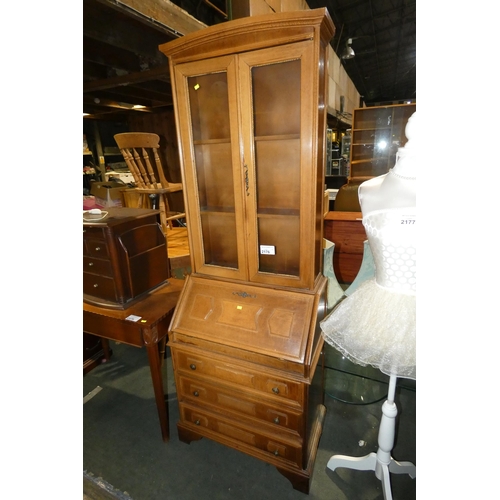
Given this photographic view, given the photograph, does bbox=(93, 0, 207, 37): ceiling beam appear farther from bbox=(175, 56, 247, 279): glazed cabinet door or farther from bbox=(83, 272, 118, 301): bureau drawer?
bbox=(83, 272, 118, 301): bureau drawer

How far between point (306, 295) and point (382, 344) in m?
0.35

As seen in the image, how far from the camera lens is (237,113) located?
116 centimetres

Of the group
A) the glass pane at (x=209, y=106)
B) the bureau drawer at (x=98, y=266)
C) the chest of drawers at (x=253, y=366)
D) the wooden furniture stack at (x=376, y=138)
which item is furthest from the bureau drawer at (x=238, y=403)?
the wooden furniture stack at (x=376, y=138)

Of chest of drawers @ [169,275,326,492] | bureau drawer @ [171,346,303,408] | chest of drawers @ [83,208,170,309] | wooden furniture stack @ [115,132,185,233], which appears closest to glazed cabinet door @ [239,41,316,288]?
chest of drawers @ [169,275,326,492]

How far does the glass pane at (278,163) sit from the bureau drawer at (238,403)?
2.04ft

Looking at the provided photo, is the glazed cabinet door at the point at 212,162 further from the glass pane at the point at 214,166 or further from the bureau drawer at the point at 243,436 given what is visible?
the bureau drawer at the point at 243,436

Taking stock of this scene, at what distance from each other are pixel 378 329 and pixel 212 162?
1089mm

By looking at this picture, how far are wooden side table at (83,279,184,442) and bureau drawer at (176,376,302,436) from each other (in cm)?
15

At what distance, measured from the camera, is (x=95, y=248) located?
1480mm

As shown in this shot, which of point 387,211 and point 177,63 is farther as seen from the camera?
point 177,63

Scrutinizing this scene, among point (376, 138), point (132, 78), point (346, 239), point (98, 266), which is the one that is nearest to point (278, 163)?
point (98, 266)

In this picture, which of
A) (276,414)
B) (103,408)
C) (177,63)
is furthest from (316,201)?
(103,408)

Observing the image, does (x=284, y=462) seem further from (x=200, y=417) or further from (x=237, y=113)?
(x=237, y=113)

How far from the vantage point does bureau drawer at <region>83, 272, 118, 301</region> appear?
→ 153 cm
